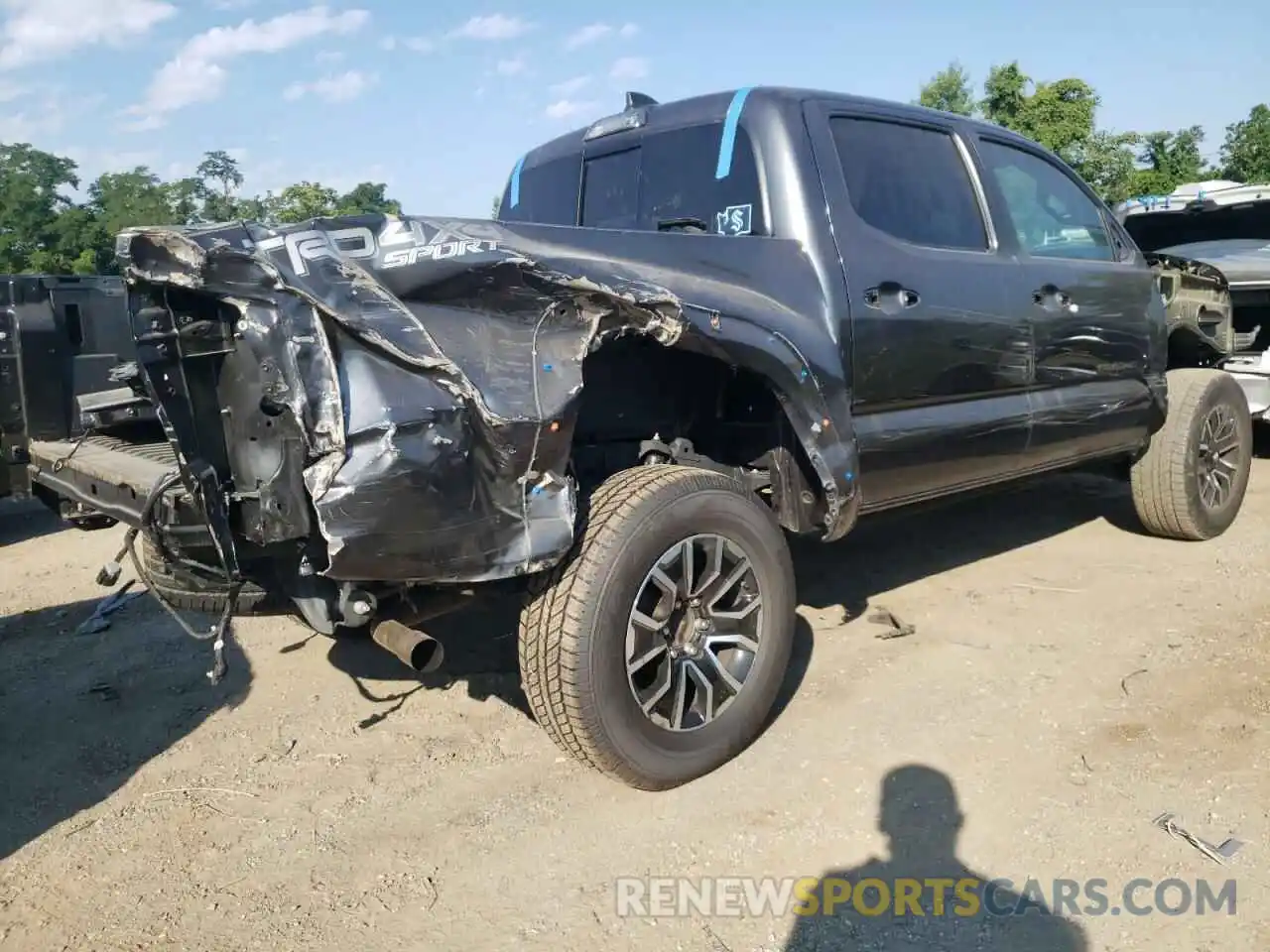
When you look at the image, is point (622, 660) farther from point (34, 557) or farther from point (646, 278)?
point (34, 557)

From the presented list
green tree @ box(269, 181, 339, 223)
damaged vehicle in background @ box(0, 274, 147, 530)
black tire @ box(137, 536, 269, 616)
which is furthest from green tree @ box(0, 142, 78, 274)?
black tire @ box(137, 536, 269, 616)

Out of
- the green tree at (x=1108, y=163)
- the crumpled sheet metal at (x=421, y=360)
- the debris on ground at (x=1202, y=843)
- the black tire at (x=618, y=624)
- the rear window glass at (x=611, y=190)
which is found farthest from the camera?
the green tree at (x=1108, y=163)

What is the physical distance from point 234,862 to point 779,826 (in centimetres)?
149

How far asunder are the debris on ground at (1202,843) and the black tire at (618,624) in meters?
1.20

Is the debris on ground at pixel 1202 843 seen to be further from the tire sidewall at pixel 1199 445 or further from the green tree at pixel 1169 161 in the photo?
the green tree at pixel 1169 161

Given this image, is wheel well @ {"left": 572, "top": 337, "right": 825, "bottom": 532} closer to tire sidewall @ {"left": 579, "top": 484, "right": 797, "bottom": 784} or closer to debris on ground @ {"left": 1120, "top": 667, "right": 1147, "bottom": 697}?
tire sidewall @ {"left": 579, "top": 484, "right": 797, "bottom": 784}

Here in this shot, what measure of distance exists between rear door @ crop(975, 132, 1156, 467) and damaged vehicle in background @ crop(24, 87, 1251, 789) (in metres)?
0.02

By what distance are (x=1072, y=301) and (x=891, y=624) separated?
157cm

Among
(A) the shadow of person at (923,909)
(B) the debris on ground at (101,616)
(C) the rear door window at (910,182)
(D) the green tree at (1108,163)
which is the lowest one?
(A) the shadow of person at (923,909)

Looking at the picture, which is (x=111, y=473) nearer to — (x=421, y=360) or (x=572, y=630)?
(x=421, y=360)

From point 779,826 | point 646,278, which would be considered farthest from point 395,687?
point 646,278

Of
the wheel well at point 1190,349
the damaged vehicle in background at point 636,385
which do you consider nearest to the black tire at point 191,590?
the damaged vehicle in background at point 636,385

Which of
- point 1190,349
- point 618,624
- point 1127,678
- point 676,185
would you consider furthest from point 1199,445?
point 618,624

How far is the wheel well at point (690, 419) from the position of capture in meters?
3.20
